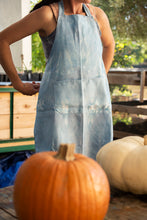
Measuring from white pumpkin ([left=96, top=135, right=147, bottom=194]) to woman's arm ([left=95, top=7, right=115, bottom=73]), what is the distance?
67 centimetres

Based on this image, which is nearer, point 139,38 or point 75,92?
point 75,92

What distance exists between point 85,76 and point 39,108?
25 centimetres

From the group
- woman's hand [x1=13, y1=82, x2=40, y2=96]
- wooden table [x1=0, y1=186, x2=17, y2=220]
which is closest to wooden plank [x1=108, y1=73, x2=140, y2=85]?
woman's hand [x1=13, y1=82, x2=40, y2=96]

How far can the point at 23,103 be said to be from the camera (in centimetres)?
316

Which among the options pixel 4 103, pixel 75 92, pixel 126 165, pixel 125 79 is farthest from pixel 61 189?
pixel 125 79

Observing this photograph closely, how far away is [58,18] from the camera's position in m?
1.41

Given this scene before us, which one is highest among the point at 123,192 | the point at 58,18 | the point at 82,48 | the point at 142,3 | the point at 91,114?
the point at 142,3

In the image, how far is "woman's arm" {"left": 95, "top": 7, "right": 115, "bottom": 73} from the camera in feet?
5.05

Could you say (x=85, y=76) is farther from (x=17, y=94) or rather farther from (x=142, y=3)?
(x=142, y=3)

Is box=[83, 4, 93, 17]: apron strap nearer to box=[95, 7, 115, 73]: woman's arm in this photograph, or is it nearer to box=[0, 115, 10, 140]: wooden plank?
box=[95, 7, 115, 73]: woman's arm

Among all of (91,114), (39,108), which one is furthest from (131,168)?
(39,108)

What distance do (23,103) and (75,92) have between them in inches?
70.7

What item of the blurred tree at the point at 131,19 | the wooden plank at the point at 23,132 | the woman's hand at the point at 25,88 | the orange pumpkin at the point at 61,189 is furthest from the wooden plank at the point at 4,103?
the blurred tree at the point at 131,19

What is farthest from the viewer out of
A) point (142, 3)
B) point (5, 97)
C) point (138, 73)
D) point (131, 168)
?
point (142, 3)
